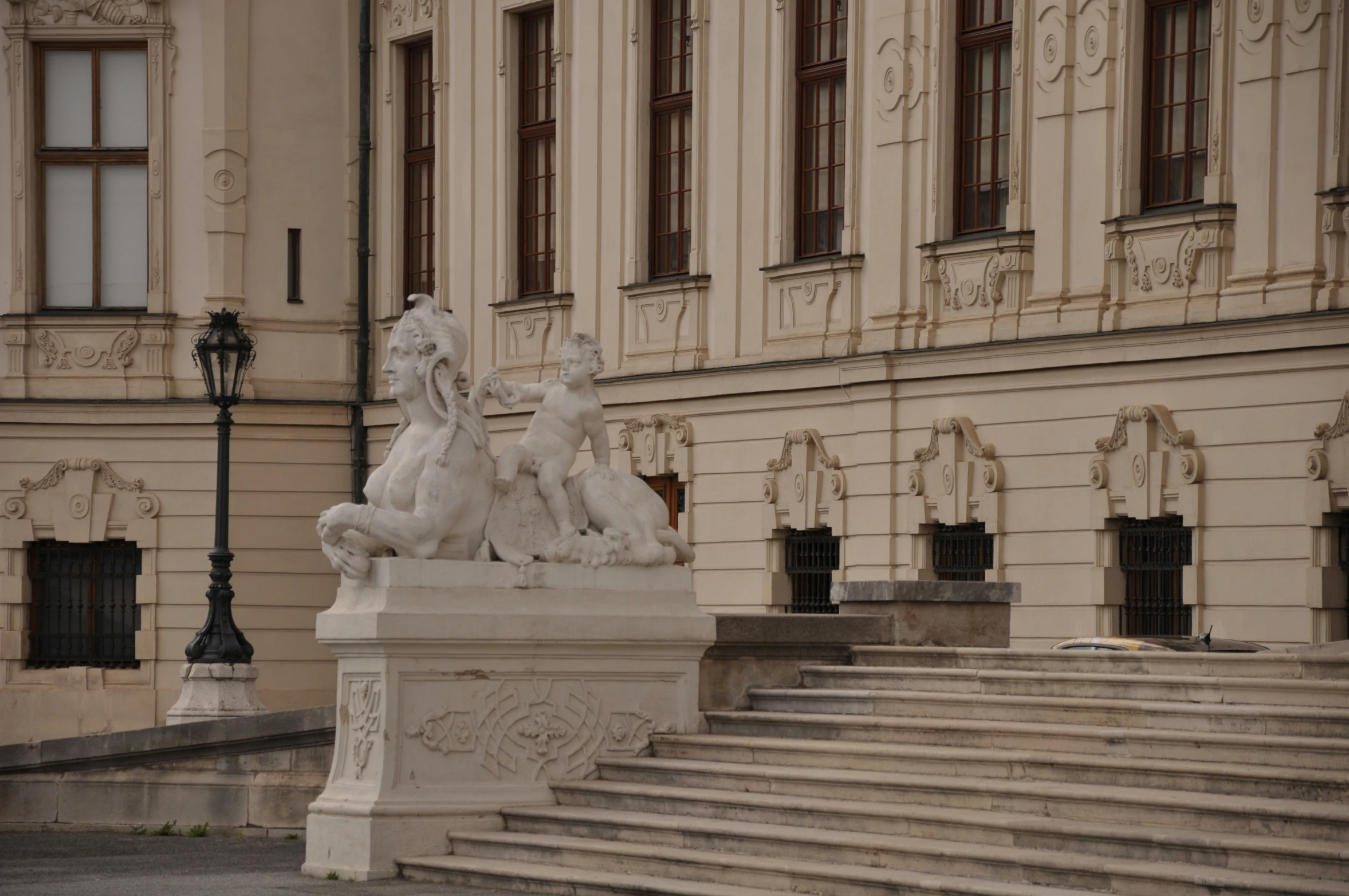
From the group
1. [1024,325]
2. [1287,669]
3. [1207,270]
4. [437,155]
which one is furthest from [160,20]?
[1287,669]

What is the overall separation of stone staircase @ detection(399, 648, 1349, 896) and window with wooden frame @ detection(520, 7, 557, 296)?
50.9ft

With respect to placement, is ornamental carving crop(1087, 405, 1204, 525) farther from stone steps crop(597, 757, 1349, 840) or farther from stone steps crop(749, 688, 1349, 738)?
stone steps crop(597, 757, 1349, 840)

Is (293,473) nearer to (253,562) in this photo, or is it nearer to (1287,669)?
(253,562)

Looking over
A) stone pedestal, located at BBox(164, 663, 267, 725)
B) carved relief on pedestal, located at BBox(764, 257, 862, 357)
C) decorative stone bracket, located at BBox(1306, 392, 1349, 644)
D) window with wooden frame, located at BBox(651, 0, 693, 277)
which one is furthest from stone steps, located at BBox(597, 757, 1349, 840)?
window with wooden frame, located at BBox(651, 0, 693, 277)

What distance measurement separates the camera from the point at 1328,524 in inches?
824

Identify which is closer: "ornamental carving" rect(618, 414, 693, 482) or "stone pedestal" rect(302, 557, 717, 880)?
"stone pedestal" rect(302, 557, 717, 880)

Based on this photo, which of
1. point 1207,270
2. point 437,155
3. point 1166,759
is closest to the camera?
point 1166,759

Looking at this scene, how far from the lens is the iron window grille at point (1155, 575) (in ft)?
73.2

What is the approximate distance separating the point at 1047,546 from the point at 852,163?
4696 millimetres

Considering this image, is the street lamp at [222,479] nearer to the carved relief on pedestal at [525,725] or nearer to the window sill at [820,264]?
the window sill at [820,264]

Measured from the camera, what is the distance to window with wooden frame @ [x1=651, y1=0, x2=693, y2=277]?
28.4m

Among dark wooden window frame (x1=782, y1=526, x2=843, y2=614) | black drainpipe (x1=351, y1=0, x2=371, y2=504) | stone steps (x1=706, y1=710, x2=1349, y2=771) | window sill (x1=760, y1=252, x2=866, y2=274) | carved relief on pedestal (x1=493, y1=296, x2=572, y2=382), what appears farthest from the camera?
black drainpipe (x1=351, y1=0, x2=371, y2=504)

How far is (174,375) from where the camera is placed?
104 ft

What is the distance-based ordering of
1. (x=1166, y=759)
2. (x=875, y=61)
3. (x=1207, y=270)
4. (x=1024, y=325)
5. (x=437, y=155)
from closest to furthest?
(x=1166, y=759)
(x=1207, y=270)
(x=1024, y=325)
(x=875, y=61)
(x=437, y=155)
